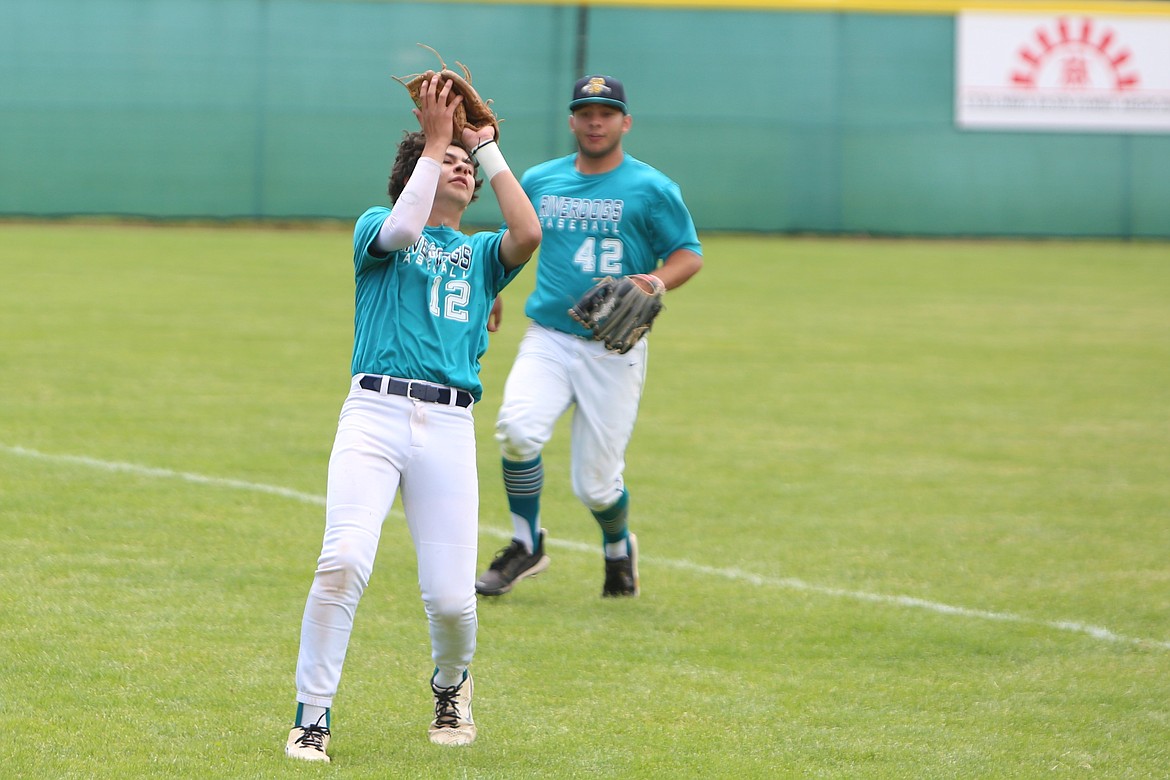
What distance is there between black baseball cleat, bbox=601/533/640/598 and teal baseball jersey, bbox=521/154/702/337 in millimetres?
1057

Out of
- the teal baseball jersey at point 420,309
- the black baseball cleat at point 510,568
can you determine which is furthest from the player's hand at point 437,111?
the black baseball cleat at point 510,568

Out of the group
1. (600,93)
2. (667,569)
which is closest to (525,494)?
(667,569)

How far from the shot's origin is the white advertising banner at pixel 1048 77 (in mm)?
26125

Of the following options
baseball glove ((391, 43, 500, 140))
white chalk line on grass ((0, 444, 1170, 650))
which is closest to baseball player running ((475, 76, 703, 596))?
white chalk line on grass ((0, 444, 1170, 650))

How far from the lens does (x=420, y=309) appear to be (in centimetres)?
479

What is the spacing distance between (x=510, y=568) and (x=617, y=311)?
5.38 feet

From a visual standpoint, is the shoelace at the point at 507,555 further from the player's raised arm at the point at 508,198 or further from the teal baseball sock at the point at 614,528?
the player's raised arm at the point at 508,198

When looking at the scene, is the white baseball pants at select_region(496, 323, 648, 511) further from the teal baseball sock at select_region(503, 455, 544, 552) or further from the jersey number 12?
the jersey number 12

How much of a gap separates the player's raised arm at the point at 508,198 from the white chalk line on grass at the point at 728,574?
292 centimetres

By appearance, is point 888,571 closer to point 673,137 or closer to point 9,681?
point 9,681

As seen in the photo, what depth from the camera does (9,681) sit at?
5238 millimetres

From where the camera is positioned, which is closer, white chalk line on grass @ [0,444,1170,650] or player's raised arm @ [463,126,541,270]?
player's raised arm @ [463,126,541,270]

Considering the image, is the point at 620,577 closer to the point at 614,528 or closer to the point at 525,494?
the point at 614,528

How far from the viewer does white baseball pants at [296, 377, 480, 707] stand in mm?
4520
